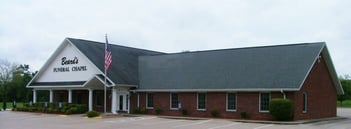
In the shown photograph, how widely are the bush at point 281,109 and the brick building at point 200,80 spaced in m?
0.89

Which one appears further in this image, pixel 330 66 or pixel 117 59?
pixel 117 59

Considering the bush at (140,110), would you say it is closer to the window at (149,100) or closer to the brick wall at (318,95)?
the window at (149,100)

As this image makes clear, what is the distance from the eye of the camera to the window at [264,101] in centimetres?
3209

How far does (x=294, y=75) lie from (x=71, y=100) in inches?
786

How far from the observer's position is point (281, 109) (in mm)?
29828

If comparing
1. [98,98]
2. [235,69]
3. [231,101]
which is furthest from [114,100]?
[235,69]

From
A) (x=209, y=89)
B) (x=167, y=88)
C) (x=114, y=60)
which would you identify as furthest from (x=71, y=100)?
(x=209, y=89)

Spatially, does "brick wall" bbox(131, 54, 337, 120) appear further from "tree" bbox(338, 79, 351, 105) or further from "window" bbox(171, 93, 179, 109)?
"tree" bbox(338, 79, 351, 105)

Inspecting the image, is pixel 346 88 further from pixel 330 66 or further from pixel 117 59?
pixel 117 59

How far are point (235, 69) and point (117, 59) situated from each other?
11.8 m

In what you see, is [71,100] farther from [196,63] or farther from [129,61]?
[196,63]

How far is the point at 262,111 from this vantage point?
106 ft

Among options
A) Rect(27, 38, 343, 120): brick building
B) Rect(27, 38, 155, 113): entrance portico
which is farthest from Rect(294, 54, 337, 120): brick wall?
Rect(27, 38, 155, 113): entrance portico

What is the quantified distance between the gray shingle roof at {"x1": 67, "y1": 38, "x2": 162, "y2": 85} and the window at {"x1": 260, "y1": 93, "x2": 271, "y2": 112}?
11708 millimetres
